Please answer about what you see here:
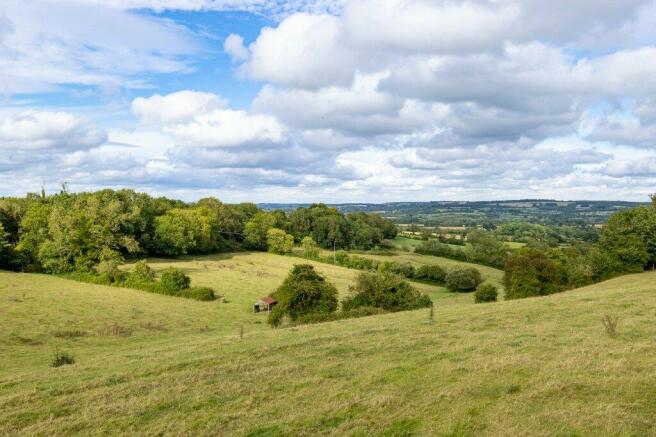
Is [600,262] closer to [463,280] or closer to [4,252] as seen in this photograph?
[463,280]

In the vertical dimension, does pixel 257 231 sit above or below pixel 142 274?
above

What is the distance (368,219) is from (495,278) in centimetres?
4802

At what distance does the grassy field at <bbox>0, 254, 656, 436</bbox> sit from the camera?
9484mm

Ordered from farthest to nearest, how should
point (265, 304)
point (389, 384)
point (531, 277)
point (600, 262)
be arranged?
point (600, 262)
point (265, 304)
point (531, 277)
point (389, 384)

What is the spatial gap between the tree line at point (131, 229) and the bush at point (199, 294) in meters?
13.2

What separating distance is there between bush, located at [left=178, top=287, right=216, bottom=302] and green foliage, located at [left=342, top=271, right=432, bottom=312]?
62.1 ft

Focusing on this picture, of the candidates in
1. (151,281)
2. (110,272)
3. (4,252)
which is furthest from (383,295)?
(4,252)

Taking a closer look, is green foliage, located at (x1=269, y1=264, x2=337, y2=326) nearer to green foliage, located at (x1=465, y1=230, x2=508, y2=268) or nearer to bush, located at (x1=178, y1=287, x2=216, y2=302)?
bush, located at (x1=178, y1=287, x2=216, y2=302)

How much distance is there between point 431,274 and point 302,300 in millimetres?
44520

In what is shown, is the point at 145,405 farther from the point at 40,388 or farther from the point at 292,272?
the point at 292,272

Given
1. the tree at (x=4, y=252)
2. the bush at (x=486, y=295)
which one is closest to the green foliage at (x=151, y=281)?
the tree at (x=4, y=252)

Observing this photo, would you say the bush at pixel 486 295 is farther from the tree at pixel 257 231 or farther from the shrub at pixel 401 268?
the tree at pixel 257 231

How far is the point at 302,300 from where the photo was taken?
127ft

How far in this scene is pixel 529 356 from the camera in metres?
13.7
